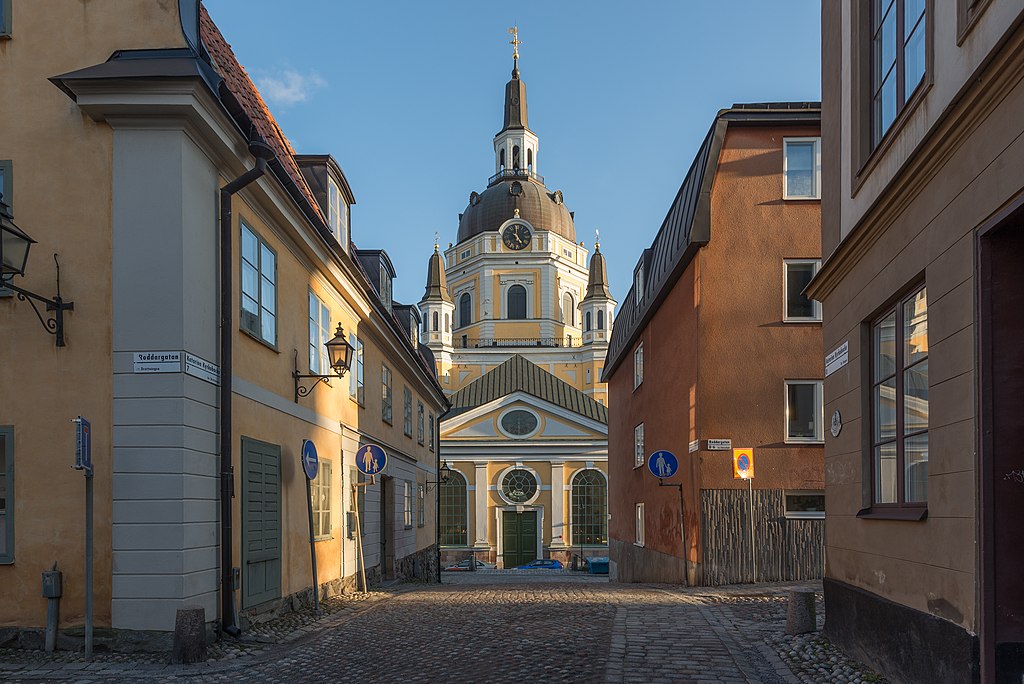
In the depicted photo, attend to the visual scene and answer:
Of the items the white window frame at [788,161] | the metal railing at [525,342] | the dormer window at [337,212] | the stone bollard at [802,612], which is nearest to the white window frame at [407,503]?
the dormer window at [337,212]

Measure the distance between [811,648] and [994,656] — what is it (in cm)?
372

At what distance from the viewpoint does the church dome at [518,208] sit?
81.3 m

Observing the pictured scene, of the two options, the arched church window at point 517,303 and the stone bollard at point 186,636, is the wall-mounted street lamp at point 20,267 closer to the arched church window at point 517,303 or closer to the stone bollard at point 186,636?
the stone bollard at point 186,636

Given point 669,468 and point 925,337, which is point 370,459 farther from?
point 925,337

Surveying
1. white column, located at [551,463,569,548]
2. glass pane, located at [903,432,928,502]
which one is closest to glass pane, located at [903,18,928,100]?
glass pane, located at [903,432,928,502]

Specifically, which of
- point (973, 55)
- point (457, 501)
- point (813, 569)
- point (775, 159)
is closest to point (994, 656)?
point (973, 55)

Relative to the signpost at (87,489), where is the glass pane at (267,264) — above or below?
above

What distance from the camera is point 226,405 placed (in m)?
10.3

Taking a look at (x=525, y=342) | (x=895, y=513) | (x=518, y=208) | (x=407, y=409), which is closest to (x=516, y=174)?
(x=518, y=208)

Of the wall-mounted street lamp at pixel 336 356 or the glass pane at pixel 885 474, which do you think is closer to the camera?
the glass pane at pixel 885 474

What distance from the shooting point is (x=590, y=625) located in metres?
11.5

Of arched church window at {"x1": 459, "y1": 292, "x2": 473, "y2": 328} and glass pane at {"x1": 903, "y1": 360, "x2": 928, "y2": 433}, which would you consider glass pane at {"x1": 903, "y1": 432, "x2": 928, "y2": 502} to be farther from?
arched church window at {"x1": 459, "y1": 292, "x2": 473, "y2": 328}

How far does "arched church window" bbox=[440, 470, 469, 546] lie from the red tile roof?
41.0m

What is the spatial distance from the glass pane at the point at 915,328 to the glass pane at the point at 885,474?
0.80 m
